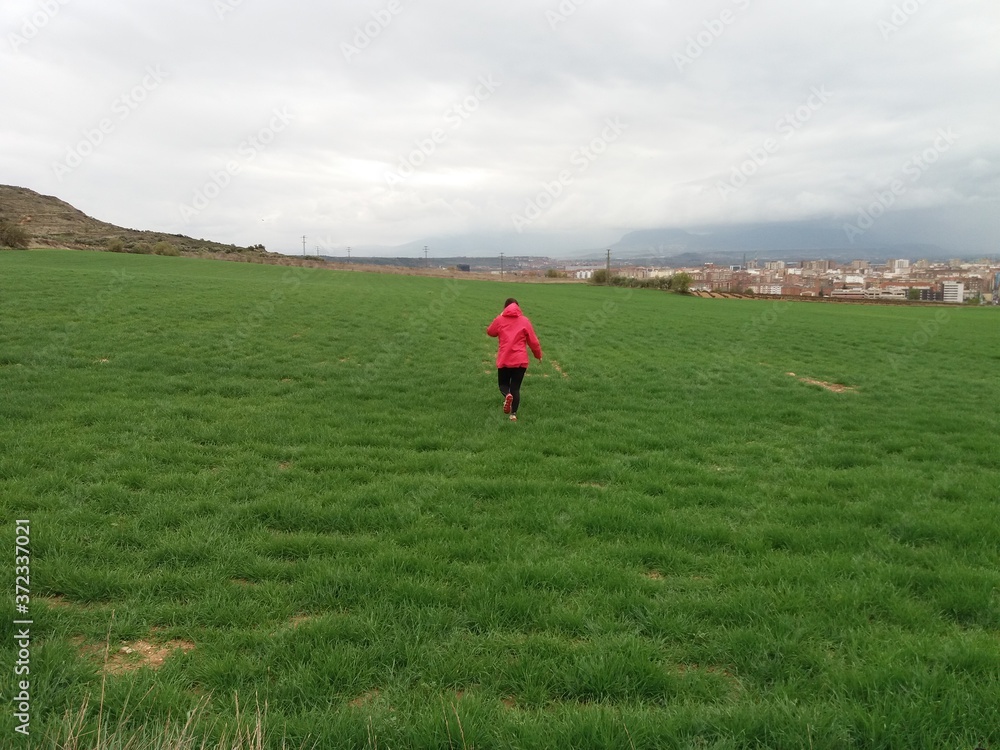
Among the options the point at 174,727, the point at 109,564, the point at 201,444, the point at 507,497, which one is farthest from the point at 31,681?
the point at 201,444

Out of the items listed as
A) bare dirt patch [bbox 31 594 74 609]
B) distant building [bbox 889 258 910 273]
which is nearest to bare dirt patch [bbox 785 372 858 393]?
bare dirt patch [bbox 31 594 74 609]

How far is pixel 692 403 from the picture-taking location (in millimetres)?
11328

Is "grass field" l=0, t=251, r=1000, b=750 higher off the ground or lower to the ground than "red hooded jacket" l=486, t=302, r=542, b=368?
lower

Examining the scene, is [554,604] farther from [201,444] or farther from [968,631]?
[201,444]

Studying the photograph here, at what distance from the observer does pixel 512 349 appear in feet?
30.7

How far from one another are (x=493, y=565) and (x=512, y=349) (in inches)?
204

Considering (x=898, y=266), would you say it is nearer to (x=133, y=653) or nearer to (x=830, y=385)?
(x=830, y=385)

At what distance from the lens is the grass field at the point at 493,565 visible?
302 cm

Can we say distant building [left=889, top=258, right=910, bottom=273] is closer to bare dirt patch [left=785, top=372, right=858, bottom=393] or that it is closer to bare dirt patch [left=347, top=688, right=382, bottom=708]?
bare dirt patch [left=785, top=372, right=858, bottom=393]

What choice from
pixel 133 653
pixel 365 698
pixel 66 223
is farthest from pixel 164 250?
pixel 365 698

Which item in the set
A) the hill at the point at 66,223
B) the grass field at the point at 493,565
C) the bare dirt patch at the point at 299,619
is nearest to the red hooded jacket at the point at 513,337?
the grass field at the point at 493,565

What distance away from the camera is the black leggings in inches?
372

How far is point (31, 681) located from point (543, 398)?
29.1 ft

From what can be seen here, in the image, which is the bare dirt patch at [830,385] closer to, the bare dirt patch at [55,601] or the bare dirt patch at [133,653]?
the bare dirt patch at [133,653]
